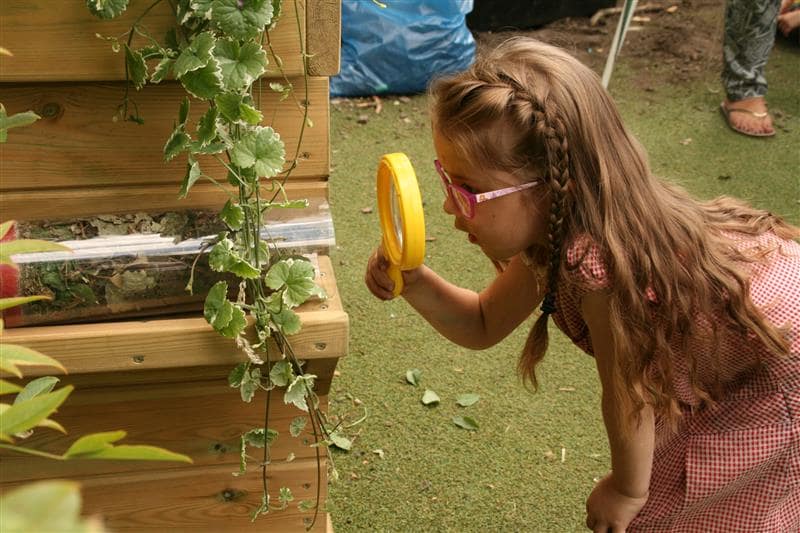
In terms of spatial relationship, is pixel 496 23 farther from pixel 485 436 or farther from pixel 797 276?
pixel 797 276

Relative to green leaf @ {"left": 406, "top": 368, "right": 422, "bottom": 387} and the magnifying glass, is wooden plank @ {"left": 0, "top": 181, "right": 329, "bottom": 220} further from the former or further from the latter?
green leaf @ {"left": 406, "top": 368, "right": 422, "bottom": 387}

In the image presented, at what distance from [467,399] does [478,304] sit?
62 cm

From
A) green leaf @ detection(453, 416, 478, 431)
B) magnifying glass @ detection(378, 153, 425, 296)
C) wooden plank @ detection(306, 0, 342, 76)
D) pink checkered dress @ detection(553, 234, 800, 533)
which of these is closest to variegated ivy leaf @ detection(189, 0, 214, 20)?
wooden plank @ detection(306, 0, 342, 76)

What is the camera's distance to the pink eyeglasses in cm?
131

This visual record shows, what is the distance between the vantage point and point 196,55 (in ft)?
3.64

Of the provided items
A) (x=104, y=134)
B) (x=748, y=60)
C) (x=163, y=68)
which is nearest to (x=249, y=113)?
(x=163, y=68)

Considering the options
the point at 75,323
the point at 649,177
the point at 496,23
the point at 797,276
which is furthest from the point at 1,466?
the point at 496,23

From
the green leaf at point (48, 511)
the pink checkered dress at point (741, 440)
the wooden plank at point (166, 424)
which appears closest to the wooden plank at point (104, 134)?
the wooden plank at point (166, 424)

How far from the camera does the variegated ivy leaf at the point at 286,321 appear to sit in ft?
3.98

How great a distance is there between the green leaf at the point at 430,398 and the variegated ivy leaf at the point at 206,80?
1.27 meters

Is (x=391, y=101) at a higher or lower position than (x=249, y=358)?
lower

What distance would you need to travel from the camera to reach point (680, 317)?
1386 mm

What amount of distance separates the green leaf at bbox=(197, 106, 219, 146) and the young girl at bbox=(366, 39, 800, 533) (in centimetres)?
37

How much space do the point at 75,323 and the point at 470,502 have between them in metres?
1.02
